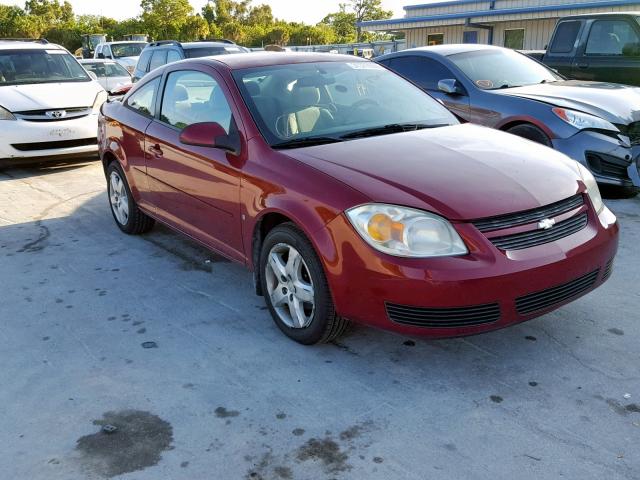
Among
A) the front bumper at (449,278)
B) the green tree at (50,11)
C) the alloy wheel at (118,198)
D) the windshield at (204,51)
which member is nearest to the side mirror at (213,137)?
the front bumper at (449,278)

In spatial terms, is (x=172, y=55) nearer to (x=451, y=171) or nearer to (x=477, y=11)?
(x=451, y=171)

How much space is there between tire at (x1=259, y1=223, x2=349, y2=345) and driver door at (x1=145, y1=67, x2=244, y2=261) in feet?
1.35

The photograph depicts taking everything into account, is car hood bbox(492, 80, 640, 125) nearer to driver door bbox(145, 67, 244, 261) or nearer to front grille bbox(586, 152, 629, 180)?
front grille bbox(586, 152, 629, 180)

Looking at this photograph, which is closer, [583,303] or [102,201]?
[583,303]

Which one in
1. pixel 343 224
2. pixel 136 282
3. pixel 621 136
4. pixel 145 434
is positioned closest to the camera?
pixel 145 434

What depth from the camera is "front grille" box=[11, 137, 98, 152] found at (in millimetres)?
8297

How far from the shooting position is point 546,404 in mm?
2951

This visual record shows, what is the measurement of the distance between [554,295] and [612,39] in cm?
672

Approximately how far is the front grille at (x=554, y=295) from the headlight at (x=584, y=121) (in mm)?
3315

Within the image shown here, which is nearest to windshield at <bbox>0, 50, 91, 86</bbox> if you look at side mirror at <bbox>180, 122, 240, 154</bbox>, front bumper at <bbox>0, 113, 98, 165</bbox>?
front bumper at <bbox>0, 113, 98, 165</bbox>

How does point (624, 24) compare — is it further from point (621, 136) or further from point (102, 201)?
point (102, 201)

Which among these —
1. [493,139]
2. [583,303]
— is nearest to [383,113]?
[493,139]

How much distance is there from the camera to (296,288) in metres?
3.50

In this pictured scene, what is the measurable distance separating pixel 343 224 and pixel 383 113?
4.54 ft
